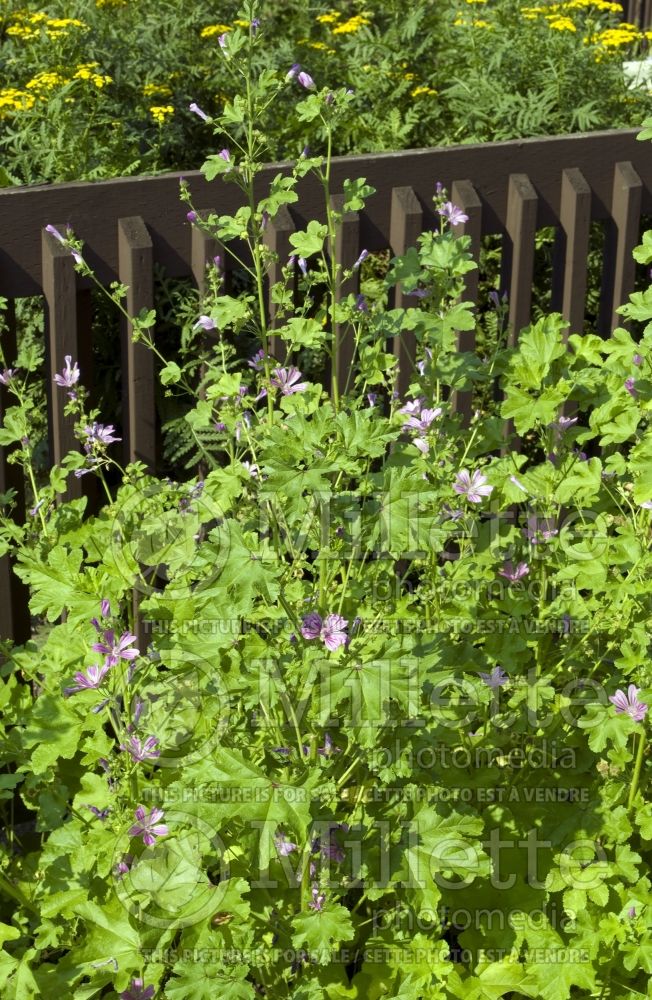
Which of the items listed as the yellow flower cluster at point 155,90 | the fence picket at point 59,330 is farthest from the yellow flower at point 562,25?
the fence picket at point 59,330

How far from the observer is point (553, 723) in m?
2.98

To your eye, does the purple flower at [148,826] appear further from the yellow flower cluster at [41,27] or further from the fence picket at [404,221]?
the yellow flower cluster at [41,27]

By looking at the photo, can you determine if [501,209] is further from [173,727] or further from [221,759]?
[221,759]

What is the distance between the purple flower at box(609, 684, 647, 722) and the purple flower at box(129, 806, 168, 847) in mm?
959

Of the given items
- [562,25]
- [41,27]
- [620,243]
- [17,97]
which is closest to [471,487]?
[620,243]

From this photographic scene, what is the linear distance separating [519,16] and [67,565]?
5.13 metres

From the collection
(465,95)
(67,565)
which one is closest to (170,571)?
(67,565)

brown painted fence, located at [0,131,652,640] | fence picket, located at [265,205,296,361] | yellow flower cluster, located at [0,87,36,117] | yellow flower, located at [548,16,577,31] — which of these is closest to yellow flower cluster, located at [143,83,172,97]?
yellow flower cluster, located at [0,87,36,117]

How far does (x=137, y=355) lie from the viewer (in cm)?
353

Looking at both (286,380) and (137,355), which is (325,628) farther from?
(137,355)

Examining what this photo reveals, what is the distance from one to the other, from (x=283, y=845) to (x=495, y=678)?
598 mm

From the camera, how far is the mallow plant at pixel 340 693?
2.34 m

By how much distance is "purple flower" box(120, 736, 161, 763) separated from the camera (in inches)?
99.7

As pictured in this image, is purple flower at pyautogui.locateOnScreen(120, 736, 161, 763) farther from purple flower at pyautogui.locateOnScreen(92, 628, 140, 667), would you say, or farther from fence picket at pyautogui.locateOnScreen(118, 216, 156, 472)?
fence picket at pyautogui.locateOnScreen(118, 216, 156, 472)
